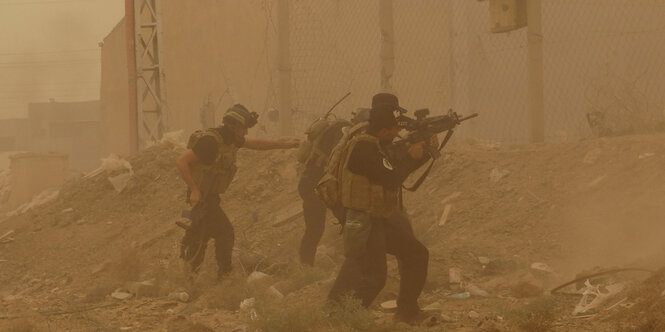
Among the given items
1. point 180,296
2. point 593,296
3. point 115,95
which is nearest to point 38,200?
point 115,95

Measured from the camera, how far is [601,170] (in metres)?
10.3

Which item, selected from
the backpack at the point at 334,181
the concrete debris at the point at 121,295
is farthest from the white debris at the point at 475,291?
the concrete debris at the point at 121,295

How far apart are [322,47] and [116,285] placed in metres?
6.61

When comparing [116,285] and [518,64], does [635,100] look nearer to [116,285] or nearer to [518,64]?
[518,64]

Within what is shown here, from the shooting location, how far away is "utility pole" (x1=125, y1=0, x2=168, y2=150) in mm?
15258

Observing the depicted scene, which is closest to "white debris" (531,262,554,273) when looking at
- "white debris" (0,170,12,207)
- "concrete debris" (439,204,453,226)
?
"concrete debris" (439,204,453,226)

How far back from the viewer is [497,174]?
1112cm

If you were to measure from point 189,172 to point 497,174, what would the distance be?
3.82 metres

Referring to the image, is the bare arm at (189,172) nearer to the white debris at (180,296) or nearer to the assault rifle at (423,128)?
the white debris at (180,296)

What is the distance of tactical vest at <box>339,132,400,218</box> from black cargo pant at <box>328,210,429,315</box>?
0.07m

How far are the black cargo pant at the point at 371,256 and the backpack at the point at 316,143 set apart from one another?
7.70 ft

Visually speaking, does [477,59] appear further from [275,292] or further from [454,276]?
[275,292]

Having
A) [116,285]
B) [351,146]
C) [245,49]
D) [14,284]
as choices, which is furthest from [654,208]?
[245,49]

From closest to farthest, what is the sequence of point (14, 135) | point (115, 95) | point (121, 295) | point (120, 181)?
1. point (121, 295)
2. point (120, 181)
3. point (115, 95)
4. point (14, 135)
